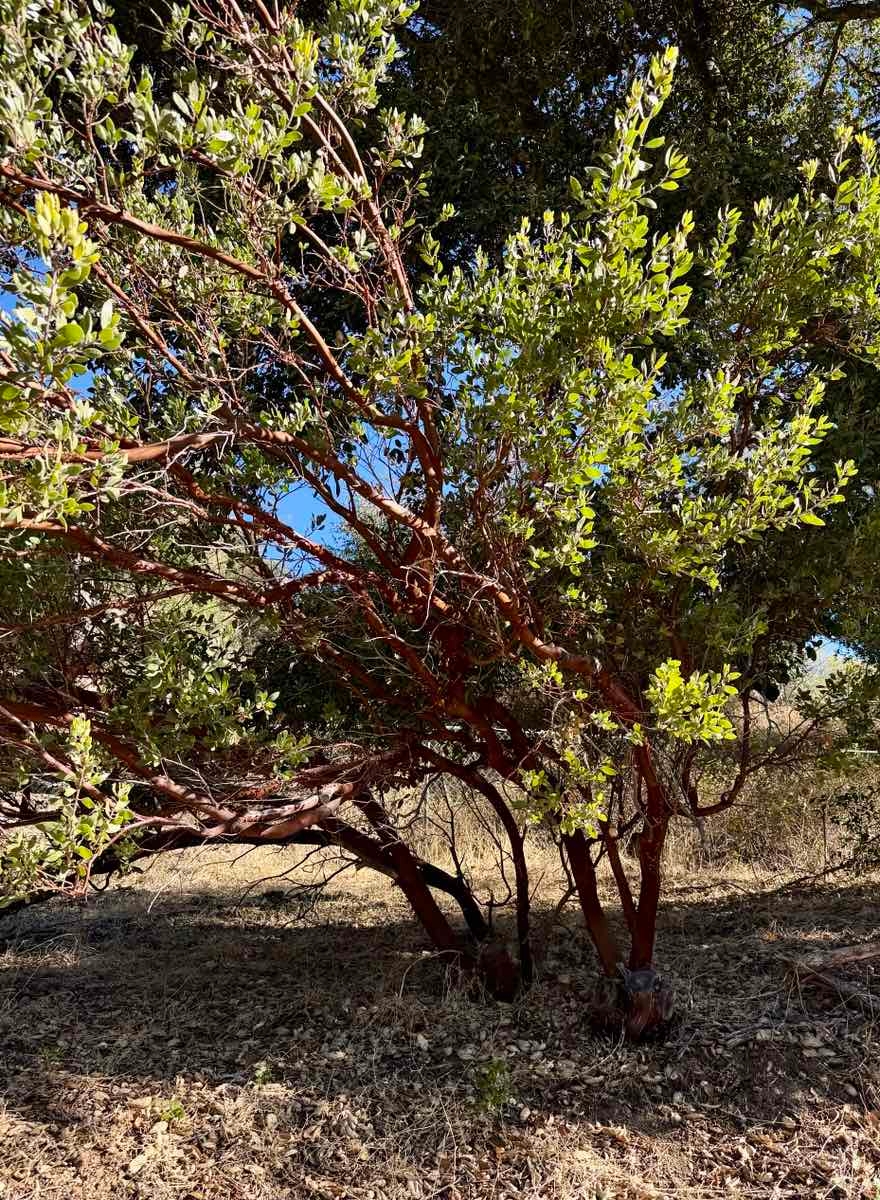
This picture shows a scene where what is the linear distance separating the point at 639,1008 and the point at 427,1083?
3.37ft

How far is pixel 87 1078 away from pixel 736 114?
6.20 m

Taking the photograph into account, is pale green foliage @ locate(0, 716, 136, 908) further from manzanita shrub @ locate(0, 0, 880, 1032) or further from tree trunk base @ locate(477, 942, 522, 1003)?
tree trunk base @ locate(477, 942, 522, 1003)

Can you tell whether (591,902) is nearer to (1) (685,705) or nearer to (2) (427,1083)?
(2) (427,1083)

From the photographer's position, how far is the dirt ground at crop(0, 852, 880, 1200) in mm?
3014

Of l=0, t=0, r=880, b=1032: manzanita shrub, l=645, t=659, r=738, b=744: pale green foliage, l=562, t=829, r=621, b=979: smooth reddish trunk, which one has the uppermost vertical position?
l=0, t=0, r=880, b=1032: manzanita shrub

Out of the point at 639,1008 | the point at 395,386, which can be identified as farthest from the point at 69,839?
the point at 639,1008

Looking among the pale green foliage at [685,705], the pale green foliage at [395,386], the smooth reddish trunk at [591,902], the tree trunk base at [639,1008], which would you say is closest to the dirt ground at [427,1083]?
the tree trunk base at [639,1008]

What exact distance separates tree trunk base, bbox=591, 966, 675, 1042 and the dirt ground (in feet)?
0.25

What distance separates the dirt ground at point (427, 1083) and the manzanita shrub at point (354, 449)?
44 centimetres

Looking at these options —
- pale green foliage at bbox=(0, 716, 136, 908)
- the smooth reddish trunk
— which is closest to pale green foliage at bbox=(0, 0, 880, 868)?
pale green foliage at bbox=(0, 716, 136, 908)

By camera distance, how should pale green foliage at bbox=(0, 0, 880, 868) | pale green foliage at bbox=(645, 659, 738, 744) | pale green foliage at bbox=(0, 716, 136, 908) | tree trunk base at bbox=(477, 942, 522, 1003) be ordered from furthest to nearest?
tree trunk base at bbox=(477, 942, 522, 1003) < pale green foliage at bbox=(645, 659, 738, 744) < pale green foliage at bbox=(0, 716, 136, 908) < pale green foliage at bbox=(0, 0, 880, 868)

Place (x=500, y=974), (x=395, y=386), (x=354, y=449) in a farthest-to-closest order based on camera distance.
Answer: (x=500, y=974)
(x=354, y=449)
(x=395, y=386)

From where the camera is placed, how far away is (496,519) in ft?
9.78

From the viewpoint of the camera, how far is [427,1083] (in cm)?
355
